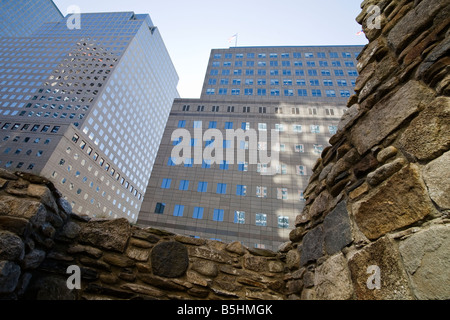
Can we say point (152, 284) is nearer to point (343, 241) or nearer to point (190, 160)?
point (343, 241)

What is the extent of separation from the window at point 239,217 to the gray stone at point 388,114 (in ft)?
76.1

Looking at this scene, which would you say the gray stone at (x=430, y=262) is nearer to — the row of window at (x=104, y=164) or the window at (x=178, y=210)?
the window at (x=178, y=210)

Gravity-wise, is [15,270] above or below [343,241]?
below

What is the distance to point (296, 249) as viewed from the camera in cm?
300

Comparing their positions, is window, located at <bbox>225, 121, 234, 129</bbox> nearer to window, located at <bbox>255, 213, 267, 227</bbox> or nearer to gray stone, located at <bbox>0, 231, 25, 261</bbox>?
window, located at <bbox>255, 213, 267, 227</bbox>

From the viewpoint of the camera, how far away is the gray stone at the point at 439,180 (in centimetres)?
120

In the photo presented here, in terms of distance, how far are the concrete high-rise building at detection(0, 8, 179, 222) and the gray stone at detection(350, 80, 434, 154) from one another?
5832 centimetres

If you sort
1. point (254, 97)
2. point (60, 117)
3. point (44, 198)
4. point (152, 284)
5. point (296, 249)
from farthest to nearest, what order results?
point (60, 117) < point (254, 97) < point (296, 249) < point (152, 284) < point (44, 198)

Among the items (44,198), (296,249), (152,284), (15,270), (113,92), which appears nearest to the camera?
(15,270)

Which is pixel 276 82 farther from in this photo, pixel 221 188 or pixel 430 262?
pixel 430 262

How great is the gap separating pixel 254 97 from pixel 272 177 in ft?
54.3

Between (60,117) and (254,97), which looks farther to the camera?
(60,117)

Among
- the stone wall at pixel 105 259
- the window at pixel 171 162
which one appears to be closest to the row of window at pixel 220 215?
the window at pixel 171 162

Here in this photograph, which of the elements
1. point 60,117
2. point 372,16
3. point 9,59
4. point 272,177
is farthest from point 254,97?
point 9,59
